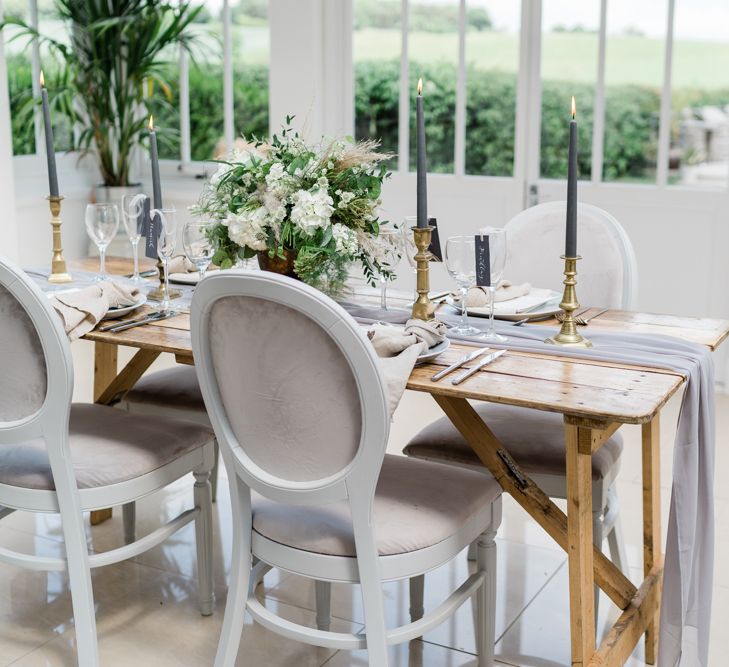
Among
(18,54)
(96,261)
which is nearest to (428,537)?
(96,261)

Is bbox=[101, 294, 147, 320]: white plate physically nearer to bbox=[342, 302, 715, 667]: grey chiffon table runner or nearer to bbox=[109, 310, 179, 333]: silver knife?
bbox=[109, 310, 179, 333]: silver knife

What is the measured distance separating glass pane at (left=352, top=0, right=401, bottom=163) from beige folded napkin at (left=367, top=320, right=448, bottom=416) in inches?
110

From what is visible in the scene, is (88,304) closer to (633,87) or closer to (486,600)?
(486,600)

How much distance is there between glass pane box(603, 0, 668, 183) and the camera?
420cm

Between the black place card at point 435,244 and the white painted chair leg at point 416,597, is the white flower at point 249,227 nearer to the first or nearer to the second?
the black place card at point 435,244

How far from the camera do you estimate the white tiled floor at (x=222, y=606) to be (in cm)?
235

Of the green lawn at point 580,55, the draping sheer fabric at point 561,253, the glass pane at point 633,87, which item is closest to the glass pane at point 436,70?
the green lawn at point 580,55

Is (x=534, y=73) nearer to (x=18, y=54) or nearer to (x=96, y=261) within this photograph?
(x=96, y=261)

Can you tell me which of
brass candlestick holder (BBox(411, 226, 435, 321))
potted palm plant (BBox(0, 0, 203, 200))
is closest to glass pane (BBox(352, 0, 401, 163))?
potted palm plant (BBox(0, 0, 203, 200))

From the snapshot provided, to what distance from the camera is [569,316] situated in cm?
213

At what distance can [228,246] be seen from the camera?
2.31 metres

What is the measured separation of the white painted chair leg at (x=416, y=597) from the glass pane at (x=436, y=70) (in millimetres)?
2668

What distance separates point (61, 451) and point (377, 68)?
3098mm

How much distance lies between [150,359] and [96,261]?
23.3 inches
